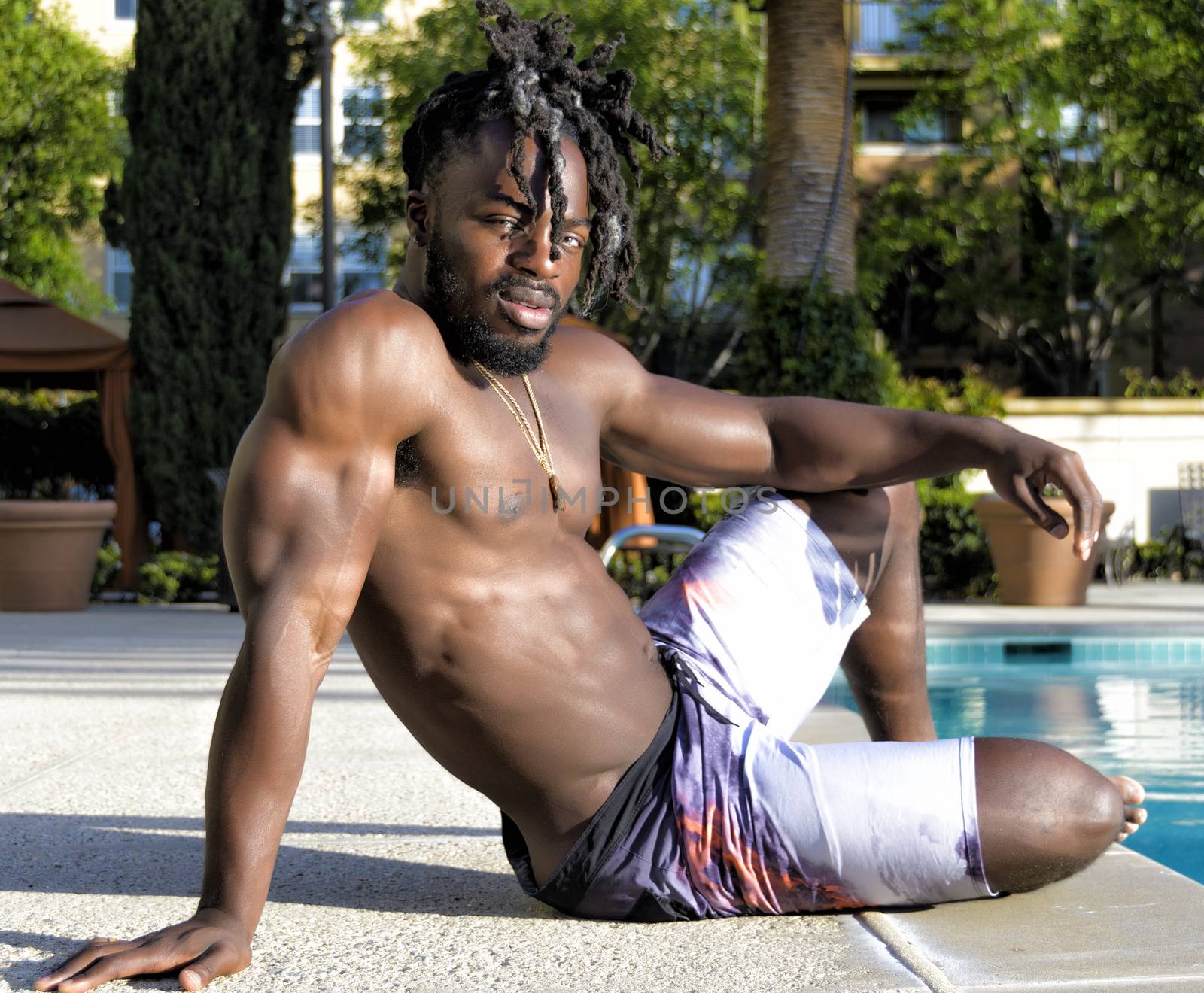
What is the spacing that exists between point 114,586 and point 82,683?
6.75m

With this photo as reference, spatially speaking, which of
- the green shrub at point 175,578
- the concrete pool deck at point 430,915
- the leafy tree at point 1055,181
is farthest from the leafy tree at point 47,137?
the concrete pool deck at point 430,915

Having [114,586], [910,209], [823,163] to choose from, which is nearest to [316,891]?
[823,163]

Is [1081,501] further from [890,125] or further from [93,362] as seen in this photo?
[890,125]

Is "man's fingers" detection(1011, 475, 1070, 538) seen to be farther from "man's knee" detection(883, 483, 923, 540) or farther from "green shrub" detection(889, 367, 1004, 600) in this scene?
"green shrub" detection(889, 367, 1004, 600)

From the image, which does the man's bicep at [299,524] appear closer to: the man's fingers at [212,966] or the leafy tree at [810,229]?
the man's fingers at [212,966]

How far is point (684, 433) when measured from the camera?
253cm

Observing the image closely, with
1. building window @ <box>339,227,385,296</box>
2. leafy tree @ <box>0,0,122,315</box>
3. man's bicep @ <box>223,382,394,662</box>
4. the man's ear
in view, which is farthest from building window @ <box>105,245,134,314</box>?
man's bicep @ <box>223,382,394,662</box>

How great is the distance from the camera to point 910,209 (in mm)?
20734

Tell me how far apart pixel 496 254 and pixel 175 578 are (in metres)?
10.1

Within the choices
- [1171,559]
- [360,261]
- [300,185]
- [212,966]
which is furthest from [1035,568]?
[300,185]

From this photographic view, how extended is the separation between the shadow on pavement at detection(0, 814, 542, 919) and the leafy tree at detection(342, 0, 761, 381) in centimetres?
1497

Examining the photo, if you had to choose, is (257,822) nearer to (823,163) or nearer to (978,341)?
(823,163)

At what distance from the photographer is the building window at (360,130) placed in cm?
1967

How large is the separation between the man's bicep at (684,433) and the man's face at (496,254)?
0.40m
